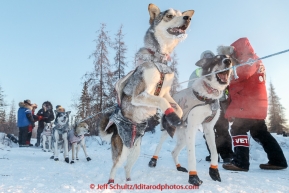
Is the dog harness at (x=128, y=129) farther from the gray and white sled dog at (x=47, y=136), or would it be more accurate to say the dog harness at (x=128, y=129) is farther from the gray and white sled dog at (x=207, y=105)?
the gray and white sled dog at (x=47, y=136)

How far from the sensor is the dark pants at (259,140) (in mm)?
3920

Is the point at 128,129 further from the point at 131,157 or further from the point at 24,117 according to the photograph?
the point at 24,117

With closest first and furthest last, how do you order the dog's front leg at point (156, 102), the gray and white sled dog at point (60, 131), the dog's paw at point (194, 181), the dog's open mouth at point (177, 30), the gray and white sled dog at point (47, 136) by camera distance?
the dog's front leg at point (156, 102)
the dog's paw at point (194, 181)
the dog's open mouth at point (177, 30)
the gray and white sled dog at point (60, 131)
the gray and white sled dog at point (47, 136)

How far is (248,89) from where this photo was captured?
13.1 feet

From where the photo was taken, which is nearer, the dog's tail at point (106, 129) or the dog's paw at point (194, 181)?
the dog's paw at point (194, 181)

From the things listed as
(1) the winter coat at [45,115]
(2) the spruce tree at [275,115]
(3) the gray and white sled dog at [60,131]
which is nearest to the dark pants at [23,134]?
(1) the winter coat at [45,115]

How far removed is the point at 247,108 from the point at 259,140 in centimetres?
71

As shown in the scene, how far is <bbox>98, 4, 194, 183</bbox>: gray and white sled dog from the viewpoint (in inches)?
111

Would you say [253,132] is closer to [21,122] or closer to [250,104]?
[250,104]

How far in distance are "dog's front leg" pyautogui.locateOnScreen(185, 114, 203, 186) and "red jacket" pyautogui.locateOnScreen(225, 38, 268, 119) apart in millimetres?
1273

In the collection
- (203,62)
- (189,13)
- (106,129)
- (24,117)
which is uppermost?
(189,13)

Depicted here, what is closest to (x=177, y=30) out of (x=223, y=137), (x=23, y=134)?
(x=223, y=137)

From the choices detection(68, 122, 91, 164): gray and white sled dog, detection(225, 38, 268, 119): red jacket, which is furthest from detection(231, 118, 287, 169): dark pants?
detection(68, 122, 91, 164): gray and white sled dog

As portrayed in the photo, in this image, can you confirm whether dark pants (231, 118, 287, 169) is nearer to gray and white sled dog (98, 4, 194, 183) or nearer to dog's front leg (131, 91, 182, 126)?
gray and white sled dog (98, 4, 194, 183)
